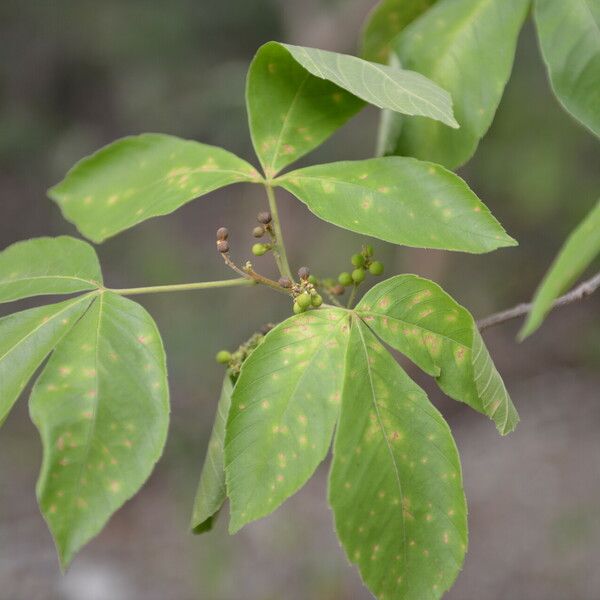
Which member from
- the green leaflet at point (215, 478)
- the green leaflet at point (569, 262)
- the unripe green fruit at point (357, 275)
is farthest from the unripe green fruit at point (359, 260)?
the green leaflet at point (569, 262)

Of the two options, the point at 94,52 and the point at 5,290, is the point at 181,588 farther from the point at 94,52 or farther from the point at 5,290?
the point at 94,52

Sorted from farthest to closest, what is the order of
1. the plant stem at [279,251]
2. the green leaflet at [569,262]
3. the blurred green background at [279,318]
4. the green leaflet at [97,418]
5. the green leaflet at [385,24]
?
the blurred green background at [279,318], the green leaflet at [385,24], the plant stem at [279,251], the green leaflet at [97,418], the green leaflet at [569,262]

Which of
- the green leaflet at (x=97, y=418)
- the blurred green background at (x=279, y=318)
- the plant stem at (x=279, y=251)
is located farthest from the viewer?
the blurred green background at (x=279, y=318)

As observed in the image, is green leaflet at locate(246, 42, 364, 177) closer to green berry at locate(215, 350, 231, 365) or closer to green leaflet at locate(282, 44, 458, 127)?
green leaflet at locate(282, 44, 458, 127)

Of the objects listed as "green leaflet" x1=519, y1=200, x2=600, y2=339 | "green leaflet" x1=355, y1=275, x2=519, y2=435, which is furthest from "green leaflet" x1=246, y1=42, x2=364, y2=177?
"green leaflet" x1=519, y1=200, x2=600, y2=339

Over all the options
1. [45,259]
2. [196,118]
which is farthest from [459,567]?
[196,118]

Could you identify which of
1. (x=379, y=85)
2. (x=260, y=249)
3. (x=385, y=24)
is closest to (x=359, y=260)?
(x=260, y=249)

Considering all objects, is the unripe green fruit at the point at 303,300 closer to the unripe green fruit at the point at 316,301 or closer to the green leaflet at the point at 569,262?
the unripe green fruit at the point at 316,301

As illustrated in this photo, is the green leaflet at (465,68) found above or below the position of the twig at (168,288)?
above
